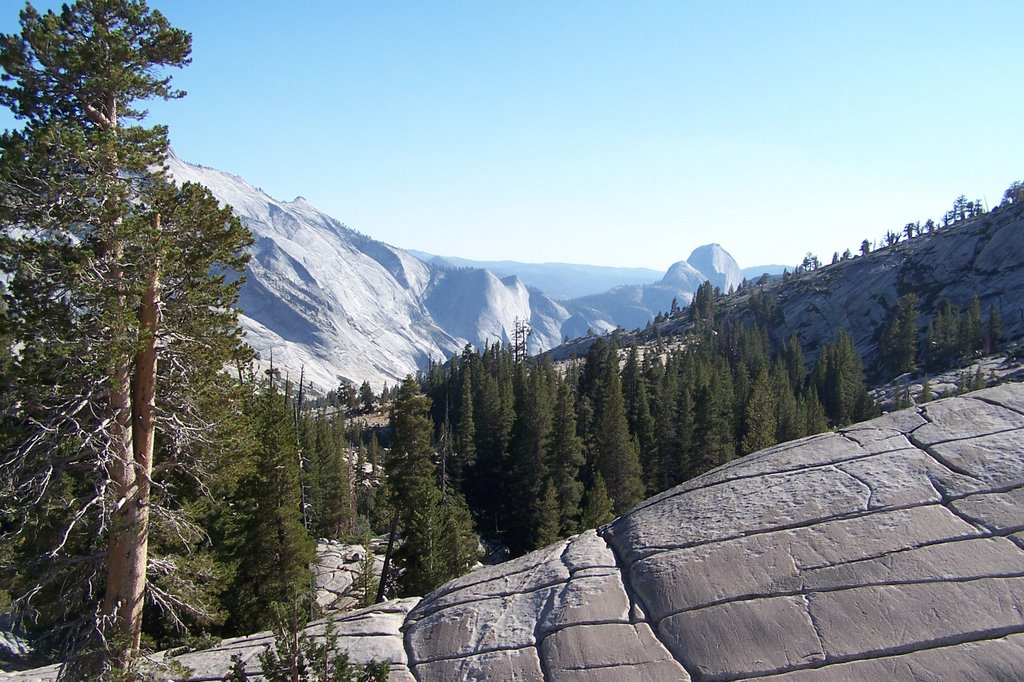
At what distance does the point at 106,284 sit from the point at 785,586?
13.2 m

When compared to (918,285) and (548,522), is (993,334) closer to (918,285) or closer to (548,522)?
(918,285)

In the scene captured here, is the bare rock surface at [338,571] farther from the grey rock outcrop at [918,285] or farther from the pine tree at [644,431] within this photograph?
the grey rock outcrop at [918,285]

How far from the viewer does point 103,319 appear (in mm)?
11016

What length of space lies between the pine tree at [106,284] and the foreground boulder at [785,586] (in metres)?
3.85

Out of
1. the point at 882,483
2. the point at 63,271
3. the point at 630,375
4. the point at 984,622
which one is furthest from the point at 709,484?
the point at 630,375

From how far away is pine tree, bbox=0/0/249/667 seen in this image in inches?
440

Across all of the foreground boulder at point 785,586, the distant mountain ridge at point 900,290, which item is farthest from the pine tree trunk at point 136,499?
the distant mountain ridge at point 900,290

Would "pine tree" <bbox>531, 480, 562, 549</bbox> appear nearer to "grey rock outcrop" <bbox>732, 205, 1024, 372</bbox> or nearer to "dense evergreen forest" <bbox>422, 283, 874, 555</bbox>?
"dense evergreen forest" <bbox>422, 283, 874, 555</bbox>

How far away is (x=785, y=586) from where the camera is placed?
11.3 m

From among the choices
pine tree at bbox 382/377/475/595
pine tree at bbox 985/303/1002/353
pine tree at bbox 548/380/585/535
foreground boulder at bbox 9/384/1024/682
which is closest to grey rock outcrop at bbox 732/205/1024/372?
pine tree at bbox 985/303/1002/353

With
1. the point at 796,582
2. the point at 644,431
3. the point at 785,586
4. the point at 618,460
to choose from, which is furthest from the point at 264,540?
the point at 644,431

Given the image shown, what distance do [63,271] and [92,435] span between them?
292 cm

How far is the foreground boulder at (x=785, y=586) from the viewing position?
10.1m

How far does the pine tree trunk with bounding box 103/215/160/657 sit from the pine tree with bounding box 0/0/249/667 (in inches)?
1.0
